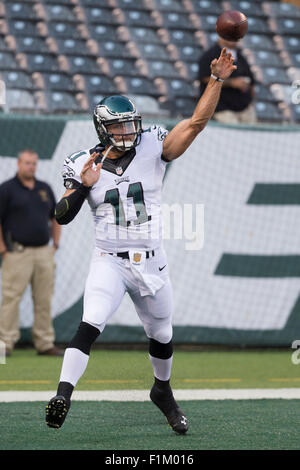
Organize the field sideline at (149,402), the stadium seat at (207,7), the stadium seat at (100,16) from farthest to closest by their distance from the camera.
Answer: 1. the stadium seat at (207,7)
2. the stadium seat at (100,16)
3. the field sideline at (149,402)

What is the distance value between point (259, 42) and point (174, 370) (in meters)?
9.13

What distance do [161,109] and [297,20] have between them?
199 inches

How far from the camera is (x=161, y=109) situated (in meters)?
11.8

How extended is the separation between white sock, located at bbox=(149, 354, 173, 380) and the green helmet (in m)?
1.15

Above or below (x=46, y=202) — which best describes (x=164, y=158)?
above

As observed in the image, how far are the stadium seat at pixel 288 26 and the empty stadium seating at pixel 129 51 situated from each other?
2 centimetres

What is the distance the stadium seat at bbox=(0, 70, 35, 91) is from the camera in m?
12.0

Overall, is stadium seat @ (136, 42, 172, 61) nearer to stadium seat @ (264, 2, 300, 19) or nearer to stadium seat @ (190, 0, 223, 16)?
stadium seat @ (190, 0, 223, 16)

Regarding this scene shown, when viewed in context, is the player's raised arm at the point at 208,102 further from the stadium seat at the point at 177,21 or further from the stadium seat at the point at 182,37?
the stadium seat at the point at 177,21

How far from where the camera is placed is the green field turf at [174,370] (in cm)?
652

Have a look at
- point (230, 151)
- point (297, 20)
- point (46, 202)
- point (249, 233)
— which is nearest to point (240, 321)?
point (249, 233)

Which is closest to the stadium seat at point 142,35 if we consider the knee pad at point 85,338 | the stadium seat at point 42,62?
the stadium seat at point 42,62
